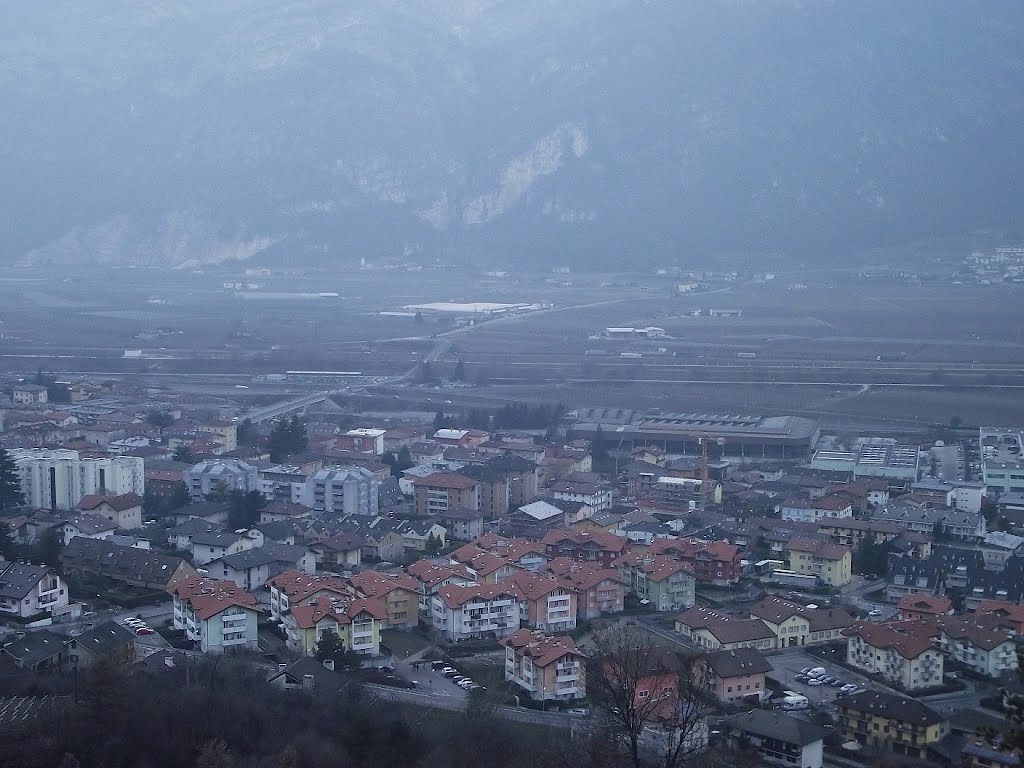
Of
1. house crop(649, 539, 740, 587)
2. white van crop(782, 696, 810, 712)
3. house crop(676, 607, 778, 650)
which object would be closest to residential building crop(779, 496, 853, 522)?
house crop(649, 539, 740, 587)

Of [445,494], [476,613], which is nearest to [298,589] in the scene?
[476,613]

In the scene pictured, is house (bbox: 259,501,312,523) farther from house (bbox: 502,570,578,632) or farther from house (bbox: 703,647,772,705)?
house (bbox: 703,647,772,705)

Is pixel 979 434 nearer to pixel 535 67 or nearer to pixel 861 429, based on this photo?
pixel 861 429

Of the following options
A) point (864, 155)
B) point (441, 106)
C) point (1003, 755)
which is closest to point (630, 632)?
point (1003, 755)

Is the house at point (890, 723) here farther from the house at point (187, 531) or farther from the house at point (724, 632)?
the house at point (187, 531)

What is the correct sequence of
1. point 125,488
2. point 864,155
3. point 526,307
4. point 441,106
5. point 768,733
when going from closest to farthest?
Answer: 1. point 768,733
2. point 125,488
3. point 526,307
4. point 864,155
5. point 441,106
